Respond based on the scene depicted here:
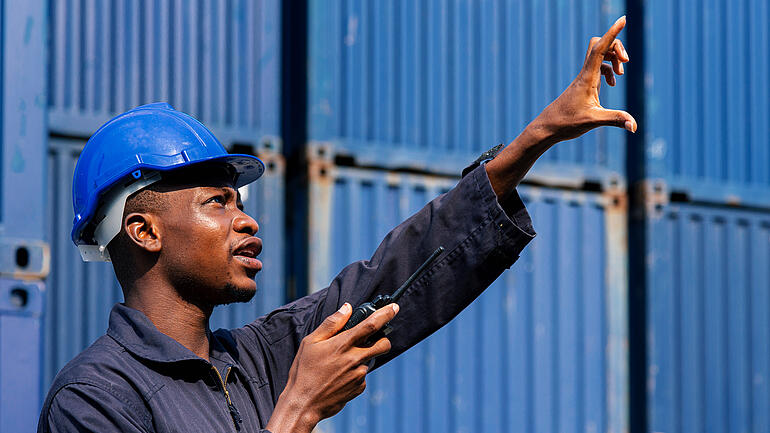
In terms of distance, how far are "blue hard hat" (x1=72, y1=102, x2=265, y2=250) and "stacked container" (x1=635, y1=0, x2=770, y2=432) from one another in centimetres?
494

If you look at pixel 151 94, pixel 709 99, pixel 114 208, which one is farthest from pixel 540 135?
pixel 709 99

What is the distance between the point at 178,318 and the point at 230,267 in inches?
8.7

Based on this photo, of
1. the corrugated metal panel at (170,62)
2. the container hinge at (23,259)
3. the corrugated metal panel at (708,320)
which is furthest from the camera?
the corrugated metal panel at (708,320)

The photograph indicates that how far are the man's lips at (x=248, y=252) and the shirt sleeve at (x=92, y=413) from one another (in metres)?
0.54

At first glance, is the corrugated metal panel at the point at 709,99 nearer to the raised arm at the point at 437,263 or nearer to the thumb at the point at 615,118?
the raised arm at the point at 437,263

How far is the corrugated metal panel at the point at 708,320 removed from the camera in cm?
784

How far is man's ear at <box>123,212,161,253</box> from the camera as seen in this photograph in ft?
11.2

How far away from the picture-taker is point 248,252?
134 inches

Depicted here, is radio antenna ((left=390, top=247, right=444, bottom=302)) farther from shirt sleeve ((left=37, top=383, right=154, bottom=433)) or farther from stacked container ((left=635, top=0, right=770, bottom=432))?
stacked container ((left=635, top=0, right=770, bottom=432))

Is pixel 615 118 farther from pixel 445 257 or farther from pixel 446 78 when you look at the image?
pixel 446 78

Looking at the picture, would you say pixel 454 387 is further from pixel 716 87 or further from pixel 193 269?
pixel 193 269

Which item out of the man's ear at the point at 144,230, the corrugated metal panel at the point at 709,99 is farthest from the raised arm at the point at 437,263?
the corrugated metal panel at the point at 709,99

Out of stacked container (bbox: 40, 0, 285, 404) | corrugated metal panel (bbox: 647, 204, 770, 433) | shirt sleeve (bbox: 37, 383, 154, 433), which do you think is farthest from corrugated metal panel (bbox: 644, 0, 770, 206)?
shirt sleeve (bbox: 37, 383, 154, 433)

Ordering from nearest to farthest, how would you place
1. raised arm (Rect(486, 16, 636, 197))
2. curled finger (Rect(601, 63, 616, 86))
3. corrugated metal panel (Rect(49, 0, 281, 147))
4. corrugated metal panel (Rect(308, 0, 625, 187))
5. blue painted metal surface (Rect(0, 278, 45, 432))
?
raised arm (Rect(486, 16, 636, 197)) → curled finger (Rect(601, 63, 616, 86)) → blue painted metal surface (Rect(0, 278, 45, 432)) → corrugated metal panel (Rect(49, 0, 281, 147)) → corrugated metal panel (Rect(308, 0, 625, 187))
